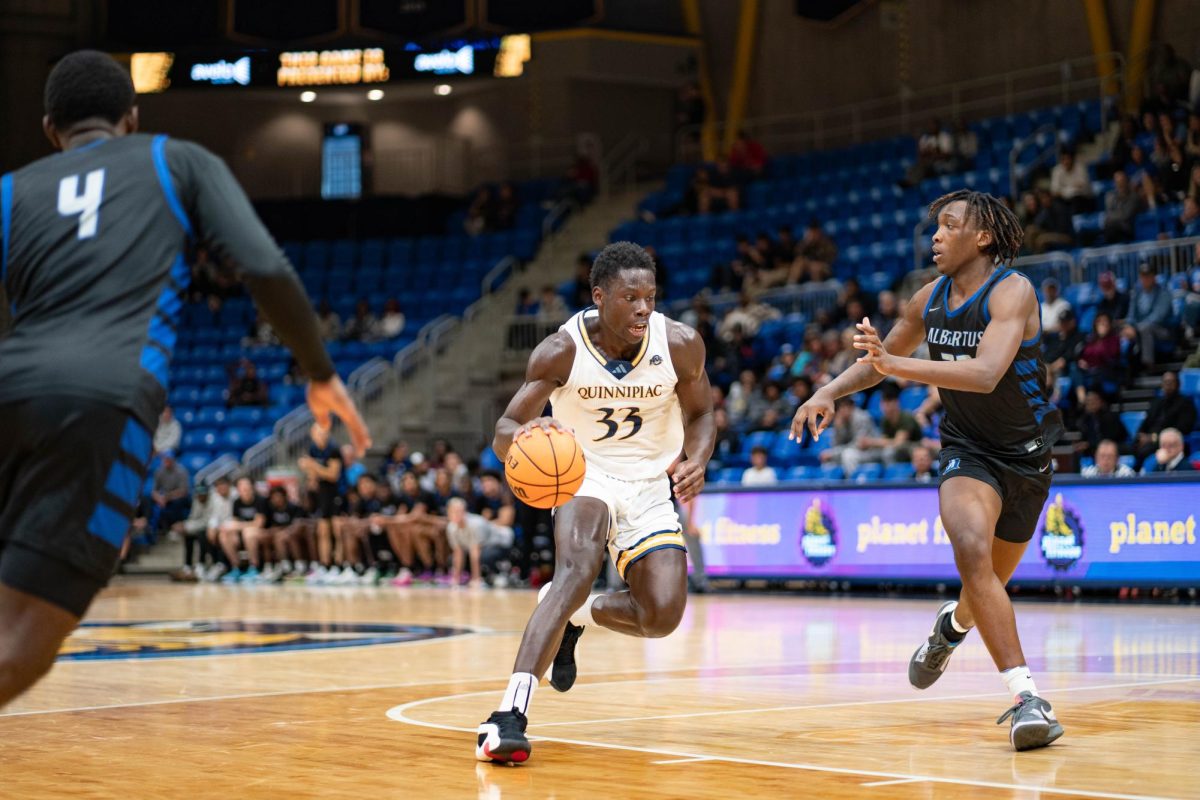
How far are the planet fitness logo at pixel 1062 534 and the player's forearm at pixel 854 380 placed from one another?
8450 millimetres

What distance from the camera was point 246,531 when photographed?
896 inches

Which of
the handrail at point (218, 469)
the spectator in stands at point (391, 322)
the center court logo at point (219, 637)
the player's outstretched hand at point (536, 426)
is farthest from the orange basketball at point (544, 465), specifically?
the spectator in stands at point (391, 322)

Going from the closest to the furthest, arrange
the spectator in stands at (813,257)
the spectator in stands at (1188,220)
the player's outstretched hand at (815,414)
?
1. the player's outstretched hand at (815,414)
2. the spectator in stands at (1188,220)
3. the spectator in stands at (813,257)

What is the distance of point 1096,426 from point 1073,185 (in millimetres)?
5400

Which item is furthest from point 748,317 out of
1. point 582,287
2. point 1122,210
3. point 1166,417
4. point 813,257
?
point 1166,417

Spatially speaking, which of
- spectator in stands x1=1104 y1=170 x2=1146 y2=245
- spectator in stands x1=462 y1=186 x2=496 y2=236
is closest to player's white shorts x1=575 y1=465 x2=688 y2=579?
spectator in stands x1=1104 y1=170 x2=1146 y2=245

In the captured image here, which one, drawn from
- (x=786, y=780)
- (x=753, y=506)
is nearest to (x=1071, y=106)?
(x=753, y=506)

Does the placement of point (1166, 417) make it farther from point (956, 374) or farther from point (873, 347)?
point (873, 347)

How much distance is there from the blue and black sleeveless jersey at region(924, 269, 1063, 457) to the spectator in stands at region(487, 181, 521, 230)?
78.1ft

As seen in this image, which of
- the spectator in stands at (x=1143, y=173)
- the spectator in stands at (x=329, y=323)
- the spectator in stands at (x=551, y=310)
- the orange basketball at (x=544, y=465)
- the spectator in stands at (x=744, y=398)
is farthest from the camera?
A: the spectator in stands at (x=329, y=323)

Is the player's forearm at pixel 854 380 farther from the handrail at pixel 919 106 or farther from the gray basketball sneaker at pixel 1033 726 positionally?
the handrail at pixel 919 106

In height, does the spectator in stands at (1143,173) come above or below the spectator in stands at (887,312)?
above

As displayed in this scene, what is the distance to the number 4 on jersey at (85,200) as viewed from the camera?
386cm

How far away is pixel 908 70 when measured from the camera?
2680 cm
